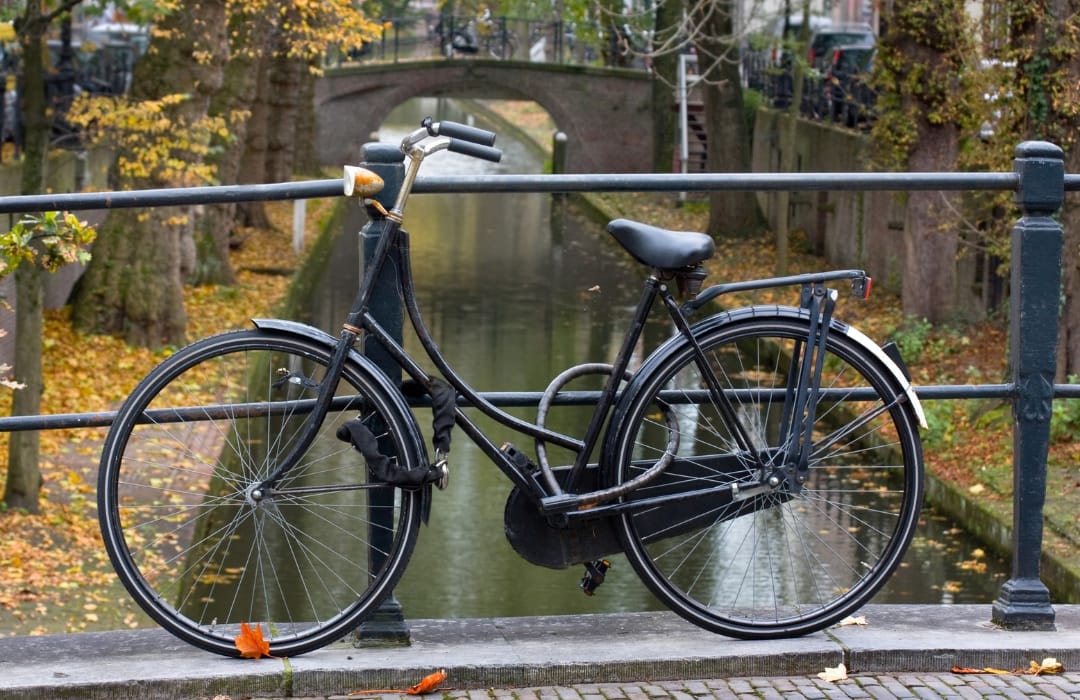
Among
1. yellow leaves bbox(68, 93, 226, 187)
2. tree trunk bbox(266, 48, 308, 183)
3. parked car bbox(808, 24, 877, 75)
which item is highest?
parked car bbox(808, 24, 877, 75)

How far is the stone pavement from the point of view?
13.3 ft

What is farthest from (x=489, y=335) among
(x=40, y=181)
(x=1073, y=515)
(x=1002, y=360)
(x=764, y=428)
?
(x=764, y=428)

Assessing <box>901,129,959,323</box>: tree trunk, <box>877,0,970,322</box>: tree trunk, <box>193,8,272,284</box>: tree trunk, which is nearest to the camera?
<box>877,0,970,322</box>: tree trunk

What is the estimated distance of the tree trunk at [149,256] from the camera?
632 inches

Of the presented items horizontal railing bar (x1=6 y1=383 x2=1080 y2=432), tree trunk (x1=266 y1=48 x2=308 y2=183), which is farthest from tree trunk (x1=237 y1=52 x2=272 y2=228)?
horizontal railing bar (x1=6 y1=383 x2=1080 y2=432)

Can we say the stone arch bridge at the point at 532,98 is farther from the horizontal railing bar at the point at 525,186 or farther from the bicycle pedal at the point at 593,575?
the bicycle pedal at the point at 593,575

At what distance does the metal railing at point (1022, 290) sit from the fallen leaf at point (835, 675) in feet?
1.99

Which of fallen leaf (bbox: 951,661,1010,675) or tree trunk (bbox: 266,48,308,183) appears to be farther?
tree trunk (bbox: 266,48,308,183)

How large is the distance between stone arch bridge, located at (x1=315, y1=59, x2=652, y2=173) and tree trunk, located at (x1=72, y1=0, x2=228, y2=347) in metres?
28.6

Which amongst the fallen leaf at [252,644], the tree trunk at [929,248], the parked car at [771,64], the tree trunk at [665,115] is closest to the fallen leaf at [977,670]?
the fallen leaf at [252,644]

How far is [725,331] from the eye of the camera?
4.31m

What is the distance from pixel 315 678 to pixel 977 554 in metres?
8.16

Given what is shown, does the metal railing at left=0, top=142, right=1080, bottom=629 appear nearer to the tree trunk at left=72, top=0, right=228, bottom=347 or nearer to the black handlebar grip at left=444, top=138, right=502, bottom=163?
the black handlebar grip at left=444, top=138, right=502, bottom=163

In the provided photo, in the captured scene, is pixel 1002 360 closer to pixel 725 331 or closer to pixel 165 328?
pixel 165 328
